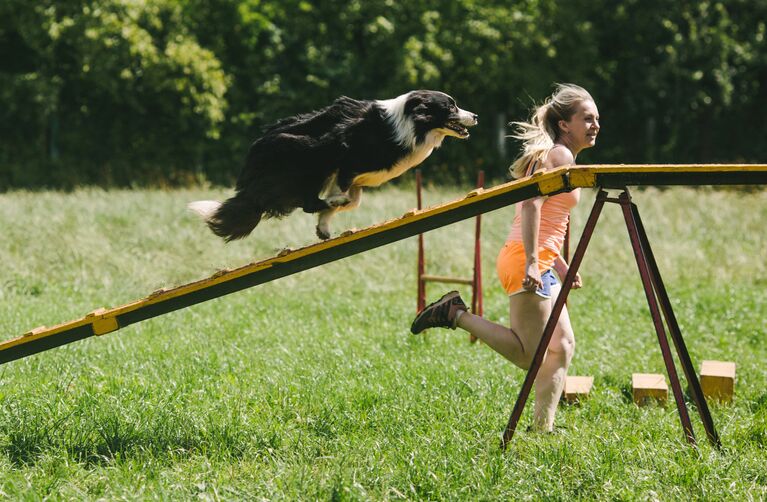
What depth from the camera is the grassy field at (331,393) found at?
372 centimetres

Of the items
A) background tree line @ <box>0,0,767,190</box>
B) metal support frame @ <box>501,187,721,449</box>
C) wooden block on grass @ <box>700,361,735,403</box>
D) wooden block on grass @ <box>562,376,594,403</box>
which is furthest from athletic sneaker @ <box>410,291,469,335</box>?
background tree line @ <box>0,0,767,190</box>

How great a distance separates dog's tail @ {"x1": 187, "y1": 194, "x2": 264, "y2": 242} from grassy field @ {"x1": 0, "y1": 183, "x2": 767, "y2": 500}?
1.14 metres

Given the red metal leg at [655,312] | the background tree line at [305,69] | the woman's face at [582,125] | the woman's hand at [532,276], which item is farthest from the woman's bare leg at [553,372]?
the background tree line at [305,69]

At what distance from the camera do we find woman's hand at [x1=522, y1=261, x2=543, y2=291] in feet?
13.0

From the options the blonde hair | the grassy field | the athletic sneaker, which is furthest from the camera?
the athletic sneaker

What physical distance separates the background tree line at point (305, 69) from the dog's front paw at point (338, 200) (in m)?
14.8

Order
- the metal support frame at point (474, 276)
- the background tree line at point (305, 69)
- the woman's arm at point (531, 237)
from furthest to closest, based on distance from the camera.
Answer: the background tree line at point (305, 69) → the metal support frame at point (474, 276) → the woman's arm at point (531, 237)

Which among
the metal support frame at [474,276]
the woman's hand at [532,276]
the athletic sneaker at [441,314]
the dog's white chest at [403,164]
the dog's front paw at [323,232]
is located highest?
the dog's white chest at [403,164]

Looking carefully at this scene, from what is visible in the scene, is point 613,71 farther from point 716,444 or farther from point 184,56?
point 716,444

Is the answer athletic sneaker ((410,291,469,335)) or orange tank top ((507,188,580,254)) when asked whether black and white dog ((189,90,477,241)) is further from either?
athletic sneaker ((410,291,469,335))

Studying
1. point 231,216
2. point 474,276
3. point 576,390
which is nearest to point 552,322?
point 576,390

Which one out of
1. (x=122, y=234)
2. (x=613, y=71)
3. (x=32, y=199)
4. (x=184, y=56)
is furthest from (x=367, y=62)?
(x=122, y=234)

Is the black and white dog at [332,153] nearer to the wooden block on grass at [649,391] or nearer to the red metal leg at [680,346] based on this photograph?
the red metal leg at [680,346]

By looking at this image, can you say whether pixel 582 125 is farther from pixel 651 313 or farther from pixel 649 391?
pixel 649 391
